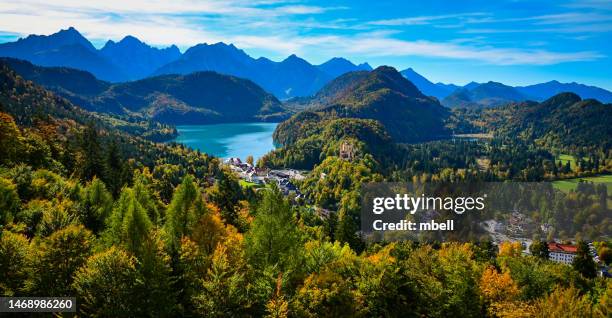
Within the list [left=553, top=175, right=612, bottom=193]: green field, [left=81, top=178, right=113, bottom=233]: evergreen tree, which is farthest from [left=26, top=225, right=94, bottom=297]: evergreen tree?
[left=553, top=175, right=612, bottom=193]: green field

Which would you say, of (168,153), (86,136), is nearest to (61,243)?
(86,136)

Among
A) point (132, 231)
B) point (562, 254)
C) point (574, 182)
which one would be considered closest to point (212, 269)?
point (132, 231)

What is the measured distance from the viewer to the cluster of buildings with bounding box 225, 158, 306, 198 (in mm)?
103250

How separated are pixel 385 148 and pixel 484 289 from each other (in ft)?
489

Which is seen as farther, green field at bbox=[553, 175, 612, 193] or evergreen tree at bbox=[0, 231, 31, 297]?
green field at bbox=[553, 175, 612, 193]

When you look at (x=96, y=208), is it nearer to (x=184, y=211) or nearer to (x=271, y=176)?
(x=184, y=211)

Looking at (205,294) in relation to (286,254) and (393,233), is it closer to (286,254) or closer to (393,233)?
(286,254)

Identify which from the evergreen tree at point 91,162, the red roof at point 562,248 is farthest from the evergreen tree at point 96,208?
the red roof at point 562,248

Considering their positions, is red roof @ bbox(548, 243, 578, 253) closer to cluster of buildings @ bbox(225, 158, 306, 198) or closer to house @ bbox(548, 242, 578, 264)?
house @ bbox(548, 242, 578, 264)

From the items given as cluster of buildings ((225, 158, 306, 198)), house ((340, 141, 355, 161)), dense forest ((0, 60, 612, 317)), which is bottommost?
cluster of buildings ((225, 158, 306, 198))

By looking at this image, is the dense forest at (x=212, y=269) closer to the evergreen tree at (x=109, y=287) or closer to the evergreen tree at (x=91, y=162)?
the evergreen tree at (x=109, y=287)

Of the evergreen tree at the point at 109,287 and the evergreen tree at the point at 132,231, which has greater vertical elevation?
the evergreen tree at the point at 132,231

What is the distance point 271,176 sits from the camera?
A: 114750 millimetres

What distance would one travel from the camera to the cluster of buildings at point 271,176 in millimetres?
103250
